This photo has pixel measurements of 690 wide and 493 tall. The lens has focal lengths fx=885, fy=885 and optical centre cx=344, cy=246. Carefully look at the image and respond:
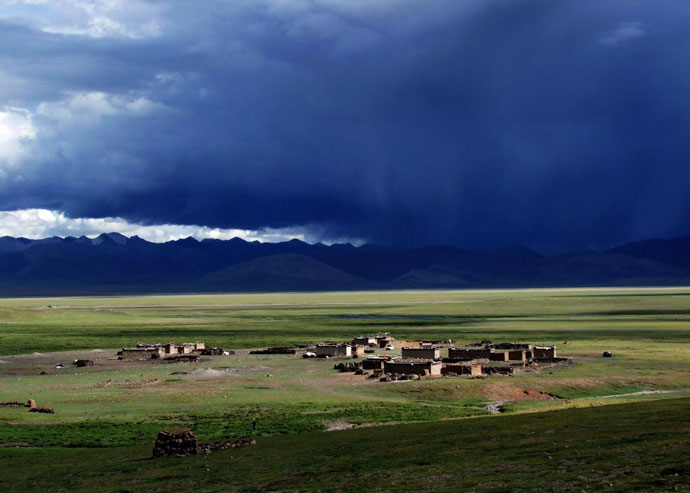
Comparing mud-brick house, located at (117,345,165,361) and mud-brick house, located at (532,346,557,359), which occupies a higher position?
mud-brick house, located at (117,345,165,361)

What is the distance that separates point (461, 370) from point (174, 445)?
36398mm

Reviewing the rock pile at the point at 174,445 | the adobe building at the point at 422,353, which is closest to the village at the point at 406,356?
the adobe building at the point at 422,353

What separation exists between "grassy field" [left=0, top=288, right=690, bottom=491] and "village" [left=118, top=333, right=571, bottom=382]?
8.27ft

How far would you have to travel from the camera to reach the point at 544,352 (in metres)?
76.8

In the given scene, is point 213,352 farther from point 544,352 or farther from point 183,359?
point 544,352

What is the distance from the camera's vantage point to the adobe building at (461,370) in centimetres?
6462

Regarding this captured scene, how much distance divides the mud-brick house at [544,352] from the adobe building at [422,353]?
875 centimetres

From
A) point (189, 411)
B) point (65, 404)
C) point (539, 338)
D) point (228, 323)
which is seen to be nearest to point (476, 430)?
point (189, 411)

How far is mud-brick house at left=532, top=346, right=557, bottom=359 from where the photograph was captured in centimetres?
7631

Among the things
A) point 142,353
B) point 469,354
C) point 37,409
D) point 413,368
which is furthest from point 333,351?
point 37,409

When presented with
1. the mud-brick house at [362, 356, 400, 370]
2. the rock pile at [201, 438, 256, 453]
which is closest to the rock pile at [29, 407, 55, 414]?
the rock pile at [201, 438, 256, 453]

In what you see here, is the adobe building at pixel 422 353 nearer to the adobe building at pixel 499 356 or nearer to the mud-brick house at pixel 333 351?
the adobe building at pixel 499 356

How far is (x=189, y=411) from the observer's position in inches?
1869

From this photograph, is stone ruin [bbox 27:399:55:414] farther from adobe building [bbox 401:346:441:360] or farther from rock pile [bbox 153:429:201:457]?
adobe building [bbox 401:346:441:360]
